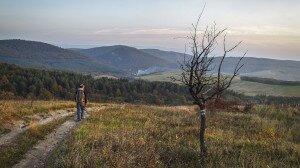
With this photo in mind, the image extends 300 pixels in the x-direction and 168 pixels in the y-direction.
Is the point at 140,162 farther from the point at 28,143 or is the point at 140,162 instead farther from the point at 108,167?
the point at 28,143

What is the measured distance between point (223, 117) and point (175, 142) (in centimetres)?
1388

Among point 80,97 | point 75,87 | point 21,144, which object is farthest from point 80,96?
point 75,87

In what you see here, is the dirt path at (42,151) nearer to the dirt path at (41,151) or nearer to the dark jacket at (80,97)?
the dirt path at (41,151)

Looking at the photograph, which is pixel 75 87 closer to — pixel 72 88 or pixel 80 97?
pixel 72 88

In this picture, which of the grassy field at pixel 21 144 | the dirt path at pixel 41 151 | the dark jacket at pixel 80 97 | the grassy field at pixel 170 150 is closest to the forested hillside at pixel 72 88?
the dark jacket at pixel 80 97

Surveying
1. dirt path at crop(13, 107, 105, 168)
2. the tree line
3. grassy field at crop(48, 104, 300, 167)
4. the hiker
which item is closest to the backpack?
the hiker

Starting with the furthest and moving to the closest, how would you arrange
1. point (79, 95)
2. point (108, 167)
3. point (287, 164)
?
point (79, 95) < point (287, 164) < point (108, 167)

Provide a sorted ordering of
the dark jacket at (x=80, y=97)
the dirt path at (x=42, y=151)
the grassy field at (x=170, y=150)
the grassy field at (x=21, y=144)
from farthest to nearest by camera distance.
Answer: the dark jacket at (x=80, y=97)
the grassy field at (x=21, y=144)
the dirt path at (x=42, y=151)
the grassy field at (x=170, y=150)

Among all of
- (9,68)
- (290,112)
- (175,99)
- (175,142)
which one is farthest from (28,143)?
(175,99)

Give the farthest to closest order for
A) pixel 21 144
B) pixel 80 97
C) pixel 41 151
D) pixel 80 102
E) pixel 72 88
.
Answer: pixel 72 88 → pixel 80 97 → pixel 80 102 → pixel 21 144 → pixel 41 151

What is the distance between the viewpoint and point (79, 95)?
1117 inches

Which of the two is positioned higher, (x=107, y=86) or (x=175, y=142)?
(x=175, y=142)

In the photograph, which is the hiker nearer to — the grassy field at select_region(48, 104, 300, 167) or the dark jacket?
the dark jacket

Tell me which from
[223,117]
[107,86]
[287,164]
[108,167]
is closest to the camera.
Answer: [108,167]
